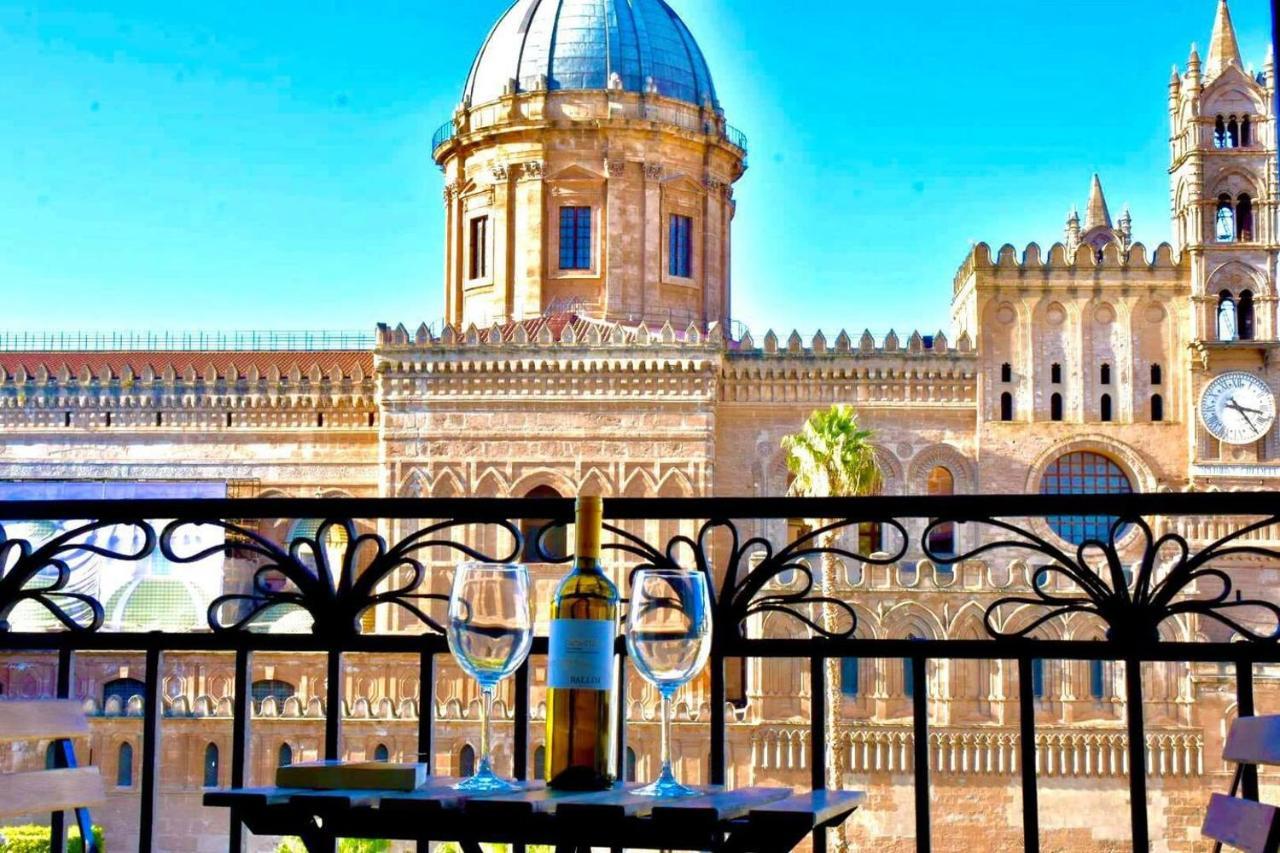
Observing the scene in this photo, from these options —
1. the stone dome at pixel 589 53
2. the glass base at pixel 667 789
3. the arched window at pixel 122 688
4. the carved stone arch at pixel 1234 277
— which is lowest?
the arched window at pixel 122 688

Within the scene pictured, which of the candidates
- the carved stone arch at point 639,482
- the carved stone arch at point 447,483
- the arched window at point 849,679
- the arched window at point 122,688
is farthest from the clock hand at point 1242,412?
the arched window at point 122,688

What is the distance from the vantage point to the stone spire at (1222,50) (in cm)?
3312

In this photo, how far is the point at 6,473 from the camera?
32.6 m

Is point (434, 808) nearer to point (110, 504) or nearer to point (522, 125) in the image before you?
point (110, 504)

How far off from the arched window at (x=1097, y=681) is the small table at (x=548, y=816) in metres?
26.1

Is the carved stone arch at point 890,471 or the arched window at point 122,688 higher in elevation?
the carved stone arch at point 890,471

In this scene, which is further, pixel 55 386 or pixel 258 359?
pixel 258 359

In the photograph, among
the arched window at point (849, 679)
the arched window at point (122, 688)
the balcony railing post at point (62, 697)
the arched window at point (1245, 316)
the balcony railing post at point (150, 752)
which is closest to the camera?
the balcony railing post at point (62, 697)

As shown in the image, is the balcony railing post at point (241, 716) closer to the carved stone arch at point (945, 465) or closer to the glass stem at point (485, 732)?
the glass stem at point (485, 732)

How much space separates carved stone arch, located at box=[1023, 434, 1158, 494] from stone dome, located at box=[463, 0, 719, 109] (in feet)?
33.0

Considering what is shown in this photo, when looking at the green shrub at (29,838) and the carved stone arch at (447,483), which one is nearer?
the green shrub at (29,838)

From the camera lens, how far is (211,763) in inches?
1078

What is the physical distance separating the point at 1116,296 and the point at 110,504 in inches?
1176

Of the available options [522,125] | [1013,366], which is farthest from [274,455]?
[1013,366]
